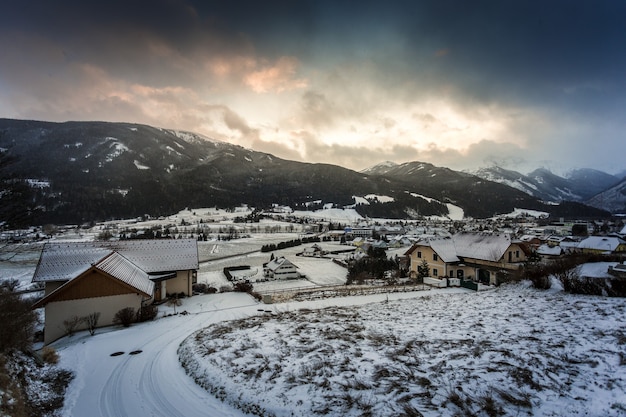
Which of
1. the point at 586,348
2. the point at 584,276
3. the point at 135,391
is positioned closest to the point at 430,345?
the point at 586,348

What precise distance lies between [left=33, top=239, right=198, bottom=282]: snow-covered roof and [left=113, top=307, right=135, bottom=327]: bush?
3902mm

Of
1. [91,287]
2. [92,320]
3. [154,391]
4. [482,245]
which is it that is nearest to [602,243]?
[482,245]

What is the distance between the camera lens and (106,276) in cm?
1516

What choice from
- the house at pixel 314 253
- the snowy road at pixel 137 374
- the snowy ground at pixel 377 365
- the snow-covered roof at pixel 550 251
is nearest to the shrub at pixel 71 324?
Result: the snowy road at pixel 137 374

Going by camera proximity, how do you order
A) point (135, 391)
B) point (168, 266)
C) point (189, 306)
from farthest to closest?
point (168, 266), point (189, 306), point (135, 391)

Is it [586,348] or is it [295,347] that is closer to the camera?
[586,348]

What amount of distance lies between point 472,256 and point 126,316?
95.9 feet

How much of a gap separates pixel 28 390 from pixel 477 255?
105 ft

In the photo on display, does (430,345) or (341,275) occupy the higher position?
(430,345)

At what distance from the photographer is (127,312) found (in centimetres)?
1462

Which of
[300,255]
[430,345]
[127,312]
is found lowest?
[300,255]

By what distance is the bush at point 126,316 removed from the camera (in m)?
14.5

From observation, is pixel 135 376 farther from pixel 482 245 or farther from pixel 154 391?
pixel 482 245

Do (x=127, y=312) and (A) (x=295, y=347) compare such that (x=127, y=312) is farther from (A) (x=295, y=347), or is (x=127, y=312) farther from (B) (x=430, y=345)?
(B) (x=430, y=345)
